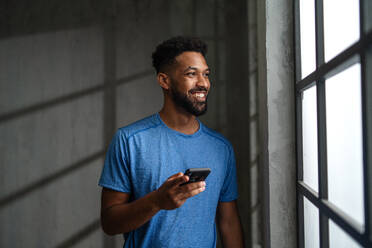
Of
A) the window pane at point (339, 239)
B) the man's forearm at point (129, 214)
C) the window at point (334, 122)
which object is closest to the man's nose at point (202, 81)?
the window at point (334, 122)

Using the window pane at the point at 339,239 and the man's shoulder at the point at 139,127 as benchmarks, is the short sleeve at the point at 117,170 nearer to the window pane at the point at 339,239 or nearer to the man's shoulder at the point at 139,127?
the man's shoulder at the point at 139,127

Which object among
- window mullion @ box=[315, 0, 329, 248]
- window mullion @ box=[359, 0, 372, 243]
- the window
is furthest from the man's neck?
window mullion @ box=[359, 0, 372, 243]

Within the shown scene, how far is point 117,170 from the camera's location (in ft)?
3.89

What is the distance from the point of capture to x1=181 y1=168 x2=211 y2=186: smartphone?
89 centimetres

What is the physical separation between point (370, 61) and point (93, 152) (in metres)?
2.21

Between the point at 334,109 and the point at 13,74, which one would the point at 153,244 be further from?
the point at 13,74

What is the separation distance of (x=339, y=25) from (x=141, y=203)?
80cm

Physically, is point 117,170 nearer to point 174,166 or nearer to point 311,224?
point 174,166

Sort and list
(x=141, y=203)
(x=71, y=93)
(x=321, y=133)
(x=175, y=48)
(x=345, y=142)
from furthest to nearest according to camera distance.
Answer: (x=71, y=93) → (x=175, y=48) → (x=141, y=203) → (x=321, y=133) → (x=345, y=142)

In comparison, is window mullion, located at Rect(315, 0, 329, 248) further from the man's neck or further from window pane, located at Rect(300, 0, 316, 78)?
the man's neck

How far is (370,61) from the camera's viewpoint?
0.51m

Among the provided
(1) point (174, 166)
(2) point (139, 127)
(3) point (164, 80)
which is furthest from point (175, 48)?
(1) point (174, 166)

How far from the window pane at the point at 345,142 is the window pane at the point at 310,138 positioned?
11 cm

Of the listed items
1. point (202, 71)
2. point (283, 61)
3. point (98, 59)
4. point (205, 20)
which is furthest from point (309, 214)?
point (98, 59)
